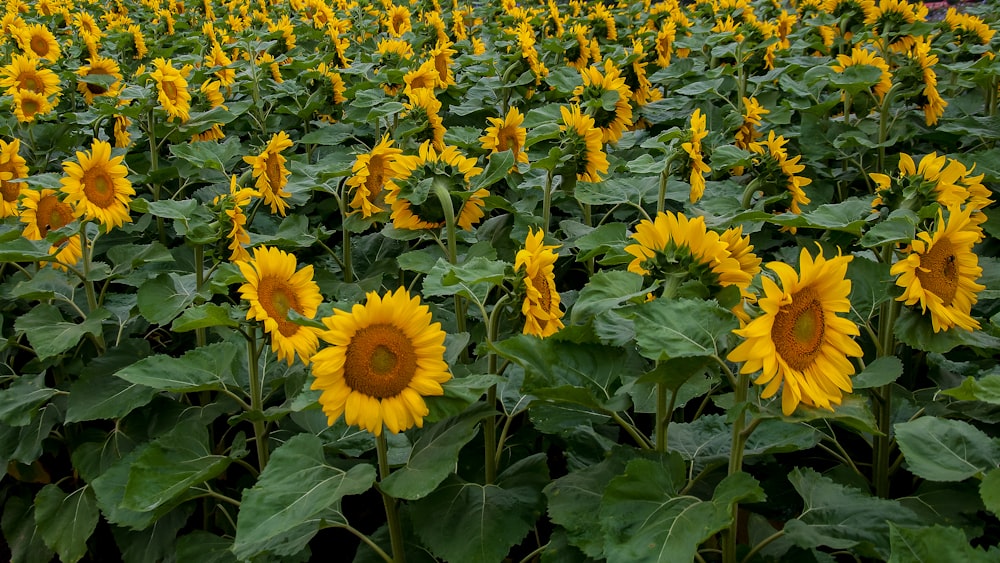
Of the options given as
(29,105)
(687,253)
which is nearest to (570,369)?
(687,253)

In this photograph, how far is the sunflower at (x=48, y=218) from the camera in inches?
108

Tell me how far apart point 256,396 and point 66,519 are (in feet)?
2.83

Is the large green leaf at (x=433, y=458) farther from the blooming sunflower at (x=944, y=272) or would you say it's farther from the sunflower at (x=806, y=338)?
the blooming sunflower at (x=944, y=272)

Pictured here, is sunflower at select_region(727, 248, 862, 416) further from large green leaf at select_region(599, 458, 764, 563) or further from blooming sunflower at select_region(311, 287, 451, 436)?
blooming sunflower at select_region(311, 287, 451, 436)

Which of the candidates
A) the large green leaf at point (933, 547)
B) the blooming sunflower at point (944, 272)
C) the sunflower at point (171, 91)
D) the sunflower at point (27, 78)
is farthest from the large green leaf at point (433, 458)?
the sunflower at point (27, 78)

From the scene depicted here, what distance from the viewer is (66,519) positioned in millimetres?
2477

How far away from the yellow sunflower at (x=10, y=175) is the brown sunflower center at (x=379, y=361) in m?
1.96

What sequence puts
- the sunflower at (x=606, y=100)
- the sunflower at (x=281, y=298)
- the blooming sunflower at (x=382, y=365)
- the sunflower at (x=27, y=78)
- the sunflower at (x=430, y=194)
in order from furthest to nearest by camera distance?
the sunflower at (x=27, y=78)
the sunflower at (x=606, y=100)
the sunflower at (x=430, y=194)
the sunflower at (x=281, y=298)
the blooming sunflower at (x=382, y=365)

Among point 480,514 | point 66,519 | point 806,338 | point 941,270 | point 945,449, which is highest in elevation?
point 806,338

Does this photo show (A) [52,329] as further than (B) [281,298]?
Yes

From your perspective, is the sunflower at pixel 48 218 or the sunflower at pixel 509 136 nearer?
the sunflower at pixel 48 218

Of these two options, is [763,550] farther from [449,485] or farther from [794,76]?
[794,76]

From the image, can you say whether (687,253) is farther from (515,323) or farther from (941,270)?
(941,270)

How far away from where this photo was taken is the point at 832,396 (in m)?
1.48
